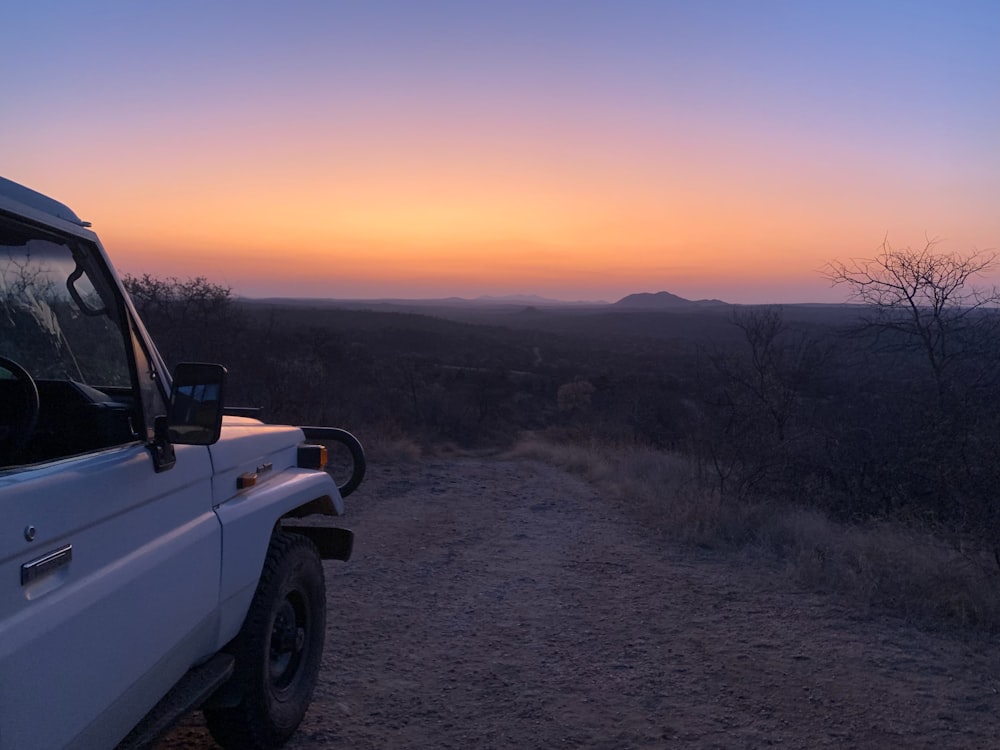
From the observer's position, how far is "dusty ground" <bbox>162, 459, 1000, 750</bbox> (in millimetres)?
4387

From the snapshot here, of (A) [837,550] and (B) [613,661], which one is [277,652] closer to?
(B) [613,661]

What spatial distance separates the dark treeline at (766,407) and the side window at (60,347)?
667 centimetres

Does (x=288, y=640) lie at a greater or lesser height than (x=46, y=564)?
lesser

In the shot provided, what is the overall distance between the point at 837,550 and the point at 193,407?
6.52 metres

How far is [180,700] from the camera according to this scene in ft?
9.96

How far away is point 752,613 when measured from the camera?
20.9 feet

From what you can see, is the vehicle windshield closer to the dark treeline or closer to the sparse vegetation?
the sparse vegetation

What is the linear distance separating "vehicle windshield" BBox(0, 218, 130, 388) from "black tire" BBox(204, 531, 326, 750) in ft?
3.77

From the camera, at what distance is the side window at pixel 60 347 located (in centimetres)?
277

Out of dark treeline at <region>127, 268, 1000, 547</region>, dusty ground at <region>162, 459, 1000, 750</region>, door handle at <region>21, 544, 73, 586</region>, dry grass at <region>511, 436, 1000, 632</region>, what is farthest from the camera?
dark treeline at <region>127, 268, 1000, 547</region>

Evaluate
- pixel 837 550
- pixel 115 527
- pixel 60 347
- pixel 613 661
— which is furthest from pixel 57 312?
pixel 837 550

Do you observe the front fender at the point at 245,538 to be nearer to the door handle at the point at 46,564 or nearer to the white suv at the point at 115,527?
the white suv at the point at 115,527

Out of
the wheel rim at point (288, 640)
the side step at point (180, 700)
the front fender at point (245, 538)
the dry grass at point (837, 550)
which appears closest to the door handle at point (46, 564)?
the side step at point (180, 700)

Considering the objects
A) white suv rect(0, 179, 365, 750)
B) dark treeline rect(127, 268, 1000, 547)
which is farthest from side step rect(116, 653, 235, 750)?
dark treeline rect(127, 268, 1000, 547)
